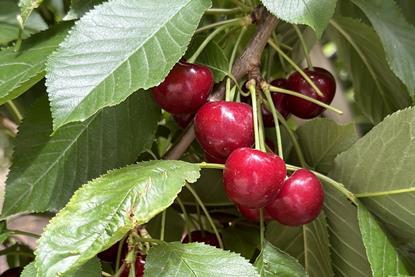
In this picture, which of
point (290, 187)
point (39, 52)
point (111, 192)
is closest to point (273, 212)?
point (290, 187)

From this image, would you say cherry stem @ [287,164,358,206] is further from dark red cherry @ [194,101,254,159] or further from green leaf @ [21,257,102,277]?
green leaf @ [21,257,102,277]

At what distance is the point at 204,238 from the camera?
754mm

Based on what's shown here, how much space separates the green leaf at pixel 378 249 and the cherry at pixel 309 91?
0.46 feet

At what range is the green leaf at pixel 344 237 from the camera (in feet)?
2.27

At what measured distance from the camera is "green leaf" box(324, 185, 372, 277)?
0.69 meters

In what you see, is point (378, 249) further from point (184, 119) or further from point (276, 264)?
point (184, 119)

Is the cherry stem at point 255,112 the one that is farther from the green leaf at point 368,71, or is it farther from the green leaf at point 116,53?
the green leaf at point 368,71

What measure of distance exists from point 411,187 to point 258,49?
0.20 metres

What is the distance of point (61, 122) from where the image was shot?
1.80 feet

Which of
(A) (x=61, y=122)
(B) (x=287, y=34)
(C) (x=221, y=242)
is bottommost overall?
(C) (x=221, y=242)

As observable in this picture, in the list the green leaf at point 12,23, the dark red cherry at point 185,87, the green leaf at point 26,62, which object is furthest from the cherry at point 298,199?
the green leaf at point 12,23

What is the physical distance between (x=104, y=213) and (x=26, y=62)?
0.71 ft

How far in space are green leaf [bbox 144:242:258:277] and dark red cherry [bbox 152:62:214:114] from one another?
13cm

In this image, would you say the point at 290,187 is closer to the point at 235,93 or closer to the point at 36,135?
the point at 235,93
